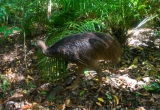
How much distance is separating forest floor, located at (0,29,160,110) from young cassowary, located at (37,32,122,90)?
45 centimetres

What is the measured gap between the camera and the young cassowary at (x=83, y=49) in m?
3.12

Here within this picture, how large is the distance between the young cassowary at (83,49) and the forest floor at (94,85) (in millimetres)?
448

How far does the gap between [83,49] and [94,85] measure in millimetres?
739

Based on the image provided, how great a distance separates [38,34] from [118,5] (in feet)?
6.29

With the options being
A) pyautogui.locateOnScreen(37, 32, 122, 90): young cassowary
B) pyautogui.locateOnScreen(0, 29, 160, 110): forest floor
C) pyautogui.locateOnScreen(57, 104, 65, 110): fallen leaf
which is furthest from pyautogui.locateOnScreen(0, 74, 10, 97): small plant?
pyautogui.locateOnScreen(37, 32, 122, 90): young cassowary

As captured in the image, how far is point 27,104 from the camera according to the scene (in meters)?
3.49

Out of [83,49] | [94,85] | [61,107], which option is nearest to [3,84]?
[61,107]

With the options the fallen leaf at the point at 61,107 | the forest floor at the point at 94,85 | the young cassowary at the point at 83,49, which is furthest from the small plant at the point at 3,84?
the young cassowary at the point at 83,49

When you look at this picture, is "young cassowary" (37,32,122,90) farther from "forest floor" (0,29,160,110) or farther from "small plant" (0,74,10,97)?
"small plant" (0,74,10,97)

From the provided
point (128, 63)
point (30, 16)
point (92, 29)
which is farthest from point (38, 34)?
point (128, 63)

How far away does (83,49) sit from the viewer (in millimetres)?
3172

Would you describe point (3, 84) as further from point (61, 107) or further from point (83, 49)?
point (83, 49)

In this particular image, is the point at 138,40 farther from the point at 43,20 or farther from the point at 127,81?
the point at 43,20

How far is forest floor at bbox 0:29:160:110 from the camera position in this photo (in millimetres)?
3414
